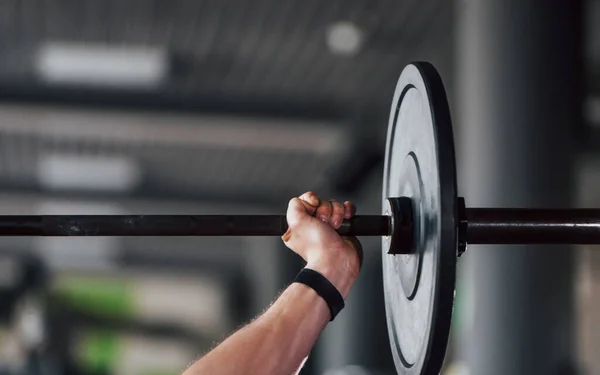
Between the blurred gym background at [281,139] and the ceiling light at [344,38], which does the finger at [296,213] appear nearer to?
the blurred gym background at [281,139]

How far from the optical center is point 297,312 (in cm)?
159

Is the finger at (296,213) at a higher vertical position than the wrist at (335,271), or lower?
higher

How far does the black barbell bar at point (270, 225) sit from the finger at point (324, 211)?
0.06m

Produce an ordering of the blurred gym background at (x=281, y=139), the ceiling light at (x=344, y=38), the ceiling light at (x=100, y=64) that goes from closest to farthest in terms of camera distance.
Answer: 1. the blurred gym background at (x=281, y=139)
2. the ceiling light at (x=344, y=38)
3. the ceiling light at (x=100, y=64)

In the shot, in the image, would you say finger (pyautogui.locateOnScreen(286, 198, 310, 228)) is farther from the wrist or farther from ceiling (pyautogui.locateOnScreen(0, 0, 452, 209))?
ceiling (pyautogui.locateOnScreen(0, 0, 452, 209))

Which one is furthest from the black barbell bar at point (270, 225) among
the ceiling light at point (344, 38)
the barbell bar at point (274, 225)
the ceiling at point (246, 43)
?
the ceiling light at point (344, 38)

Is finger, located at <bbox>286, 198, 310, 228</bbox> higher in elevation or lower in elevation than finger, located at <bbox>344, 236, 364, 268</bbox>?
higher

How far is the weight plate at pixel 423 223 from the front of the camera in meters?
1.41

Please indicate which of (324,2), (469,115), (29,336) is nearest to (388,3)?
(324,2)

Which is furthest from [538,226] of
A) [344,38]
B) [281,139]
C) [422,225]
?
[281,139]

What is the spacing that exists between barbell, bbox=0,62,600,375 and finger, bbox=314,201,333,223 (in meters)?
0.03

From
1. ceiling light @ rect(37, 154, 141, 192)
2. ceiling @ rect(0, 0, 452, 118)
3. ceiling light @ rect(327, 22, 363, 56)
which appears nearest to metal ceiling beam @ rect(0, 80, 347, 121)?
ceiling @ rect(0, 0, 452, 118)

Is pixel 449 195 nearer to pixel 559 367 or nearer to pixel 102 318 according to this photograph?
pixel 559 367

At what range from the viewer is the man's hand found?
165cm
